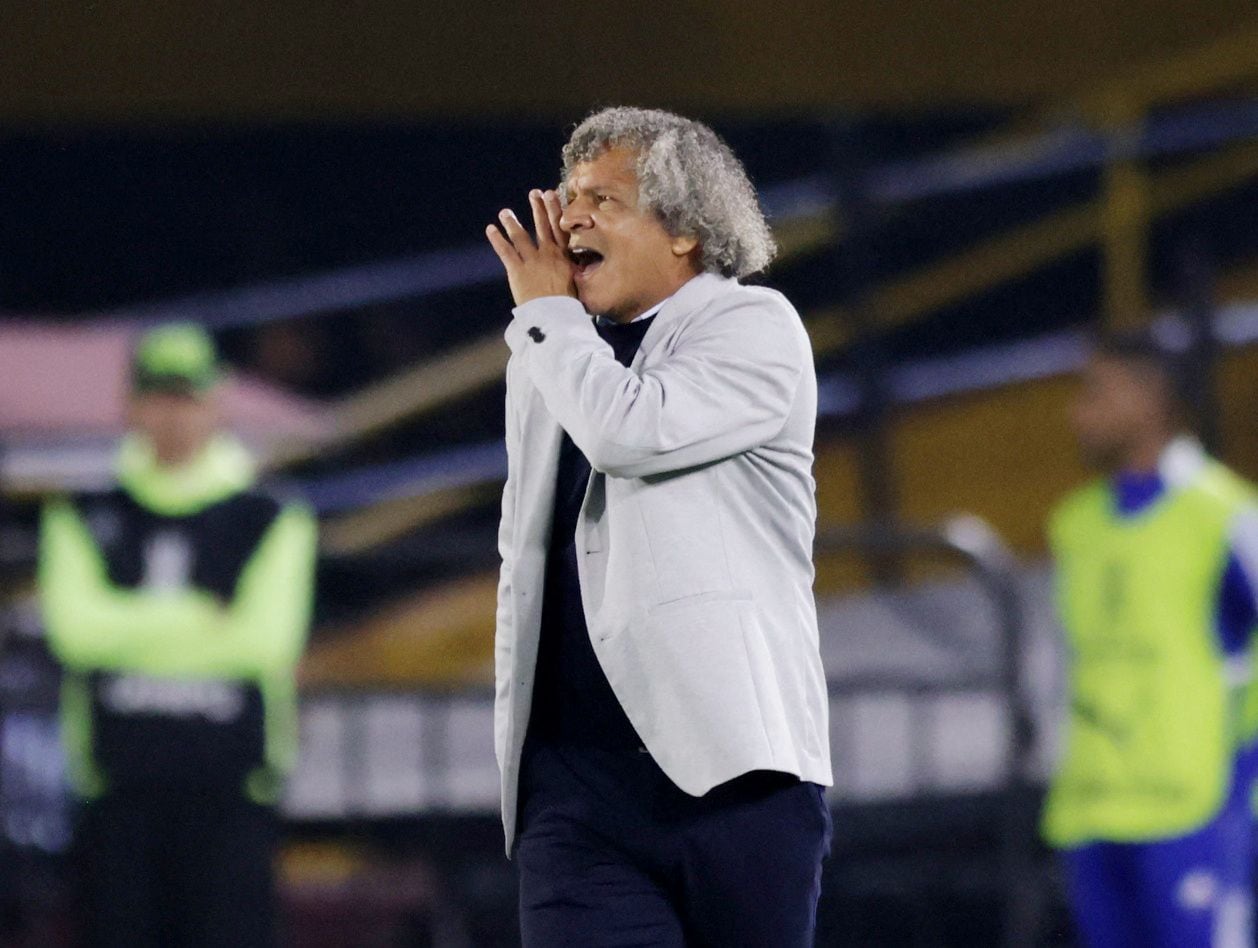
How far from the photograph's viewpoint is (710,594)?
2545mm

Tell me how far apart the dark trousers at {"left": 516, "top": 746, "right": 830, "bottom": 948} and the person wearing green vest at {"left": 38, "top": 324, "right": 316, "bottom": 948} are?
9.06 feet

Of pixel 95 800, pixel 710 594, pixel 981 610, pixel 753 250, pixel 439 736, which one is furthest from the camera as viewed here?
pixel 981 610

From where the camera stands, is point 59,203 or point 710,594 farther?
point 59,203

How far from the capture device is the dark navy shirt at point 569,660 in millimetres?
2641

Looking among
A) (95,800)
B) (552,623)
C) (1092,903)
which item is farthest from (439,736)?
(552,623)

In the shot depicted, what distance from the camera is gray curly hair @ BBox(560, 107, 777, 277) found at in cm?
271

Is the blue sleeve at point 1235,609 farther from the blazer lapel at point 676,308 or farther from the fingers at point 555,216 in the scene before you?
the fingers at point 555,216

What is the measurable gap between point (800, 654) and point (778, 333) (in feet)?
1.33

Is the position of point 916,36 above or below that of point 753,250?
above

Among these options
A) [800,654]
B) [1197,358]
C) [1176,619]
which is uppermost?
[1197,358]

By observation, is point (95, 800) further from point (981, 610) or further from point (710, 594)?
point (981, 610)

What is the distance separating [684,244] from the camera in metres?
2.74

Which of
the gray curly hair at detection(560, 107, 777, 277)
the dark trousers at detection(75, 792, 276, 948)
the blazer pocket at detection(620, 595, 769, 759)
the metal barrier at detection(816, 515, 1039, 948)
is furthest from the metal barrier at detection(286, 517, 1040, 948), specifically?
the blazer pocket at detection(620, 595, 769, 759)

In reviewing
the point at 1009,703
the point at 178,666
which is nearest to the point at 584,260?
the point at 178,666
